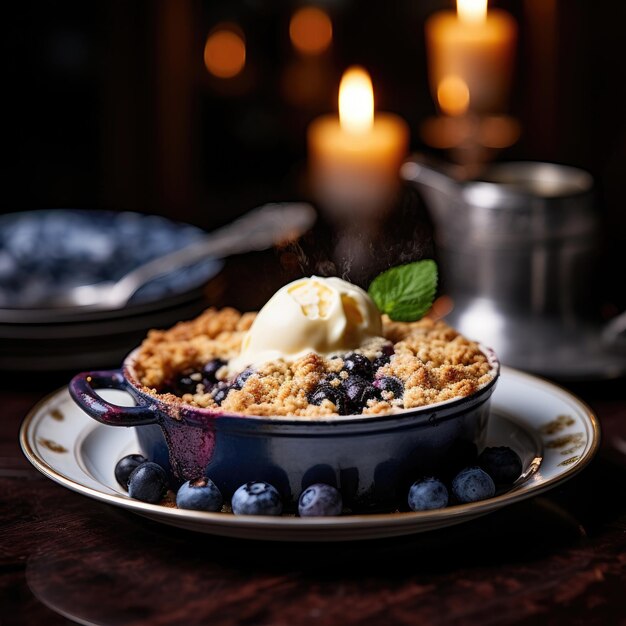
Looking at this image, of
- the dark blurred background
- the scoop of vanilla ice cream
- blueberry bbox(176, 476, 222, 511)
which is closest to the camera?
blueberry bbox(176, 476, 222, 511)

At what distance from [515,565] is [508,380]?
1.09ft

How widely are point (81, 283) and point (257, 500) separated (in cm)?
75

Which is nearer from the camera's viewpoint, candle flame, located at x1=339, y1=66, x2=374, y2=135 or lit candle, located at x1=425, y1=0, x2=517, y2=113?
candle flame, located at x1=339, y1=66, x2=374, y2=135

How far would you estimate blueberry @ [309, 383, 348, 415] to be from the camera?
2.92ft

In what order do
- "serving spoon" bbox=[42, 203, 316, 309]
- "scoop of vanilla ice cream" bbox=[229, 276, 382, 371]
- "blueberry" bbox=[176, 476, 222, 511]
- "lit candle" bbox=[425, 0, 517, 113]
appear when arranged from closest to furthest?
1. "blueberry" bbox=[176, 476, 222, 511]
2. "scoop of vanilla ice cream" bbox=[229, 276, 382, 371]
3. "serving spoon" bbox=[42, 203, 316, 309]
4. "lit candle" bbox=[425, 0, 517, 113]

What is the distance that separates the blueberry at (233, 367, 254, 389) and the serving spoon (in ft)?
1.33

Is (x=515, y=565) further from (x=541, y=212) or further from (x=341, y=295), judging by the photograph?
(x=541, y=212)

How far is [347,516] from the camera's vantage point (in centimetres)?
82

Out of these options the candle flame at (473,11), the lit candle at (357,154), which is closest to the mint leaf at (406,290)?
the lit candle at (357,154)

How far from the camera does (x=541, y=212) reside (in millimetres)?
1351

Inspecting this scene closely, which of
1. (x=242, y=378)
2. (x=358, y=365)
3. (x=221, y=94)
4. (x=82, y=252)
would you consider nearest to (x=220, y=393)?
(x=242, y=378)

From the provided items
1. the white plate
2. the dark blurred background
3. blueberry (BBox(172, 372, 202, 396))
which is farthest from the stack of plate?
the dark blurred background

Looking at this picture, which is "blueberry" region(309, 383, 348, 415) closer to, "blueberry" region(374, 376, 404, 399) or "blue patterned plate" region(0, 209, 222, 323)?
"blueberry" region(374, 376, 404, 399)

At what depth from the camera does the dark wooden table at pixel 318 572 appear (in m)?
0.77
